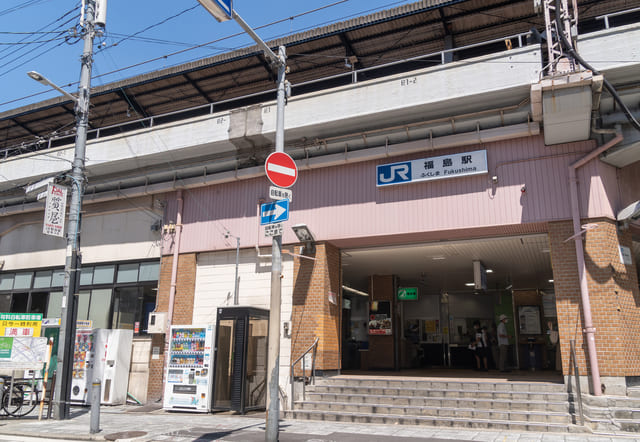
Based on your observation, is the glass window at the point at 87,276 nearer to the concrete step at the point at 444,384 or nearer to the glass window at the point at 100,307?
the glass window at the point at 100,307

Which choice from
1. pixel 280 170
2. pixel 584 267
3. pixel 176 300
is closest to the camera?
pixel 280 170

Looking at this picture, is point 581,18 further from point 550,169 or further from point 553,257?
point 553,257

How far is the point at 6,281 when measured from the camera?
65.5 feet

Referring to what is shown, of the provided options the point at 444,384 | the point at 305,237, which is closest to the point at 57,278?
the point at 305,237

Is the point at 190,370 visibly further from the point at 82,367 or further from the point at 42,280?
the point at 42,280

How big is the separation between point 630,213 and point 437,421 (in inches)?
245

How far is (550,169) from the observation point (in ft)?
38.8

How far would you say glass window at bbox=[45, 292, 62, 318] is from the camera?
731 inches

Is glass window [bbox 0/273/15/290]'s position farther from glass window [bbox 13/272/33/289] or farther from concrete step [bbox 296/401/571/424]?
concrete step [bbox 296/401/571/424]

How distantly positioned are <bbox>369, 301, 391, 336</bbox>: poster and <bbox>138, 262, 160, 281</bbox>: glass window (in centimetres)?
815

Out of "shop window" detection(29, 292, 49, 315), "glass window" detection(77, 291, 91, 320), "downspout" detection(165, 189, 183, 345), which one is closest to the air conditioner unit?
"downspout" detection(165, 189, 183, 345)

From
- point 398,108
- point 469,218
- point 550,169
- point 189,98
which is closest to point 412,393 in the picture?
point 469,218

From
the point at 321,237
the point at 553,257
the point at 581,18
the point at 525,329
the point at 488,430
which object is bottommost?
the point at 488,430

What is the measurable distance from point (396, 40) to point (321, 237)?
6623 mm
